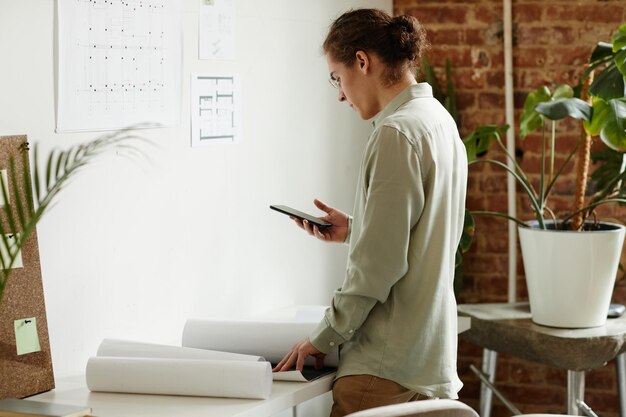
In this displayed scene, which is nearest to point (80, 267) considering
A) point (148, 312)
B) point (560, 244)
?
point (148, 312)

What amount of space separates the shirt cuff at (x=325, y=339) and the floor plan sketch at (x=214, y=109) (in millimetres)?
822

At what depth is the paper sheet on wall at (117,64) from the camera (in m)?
2.39

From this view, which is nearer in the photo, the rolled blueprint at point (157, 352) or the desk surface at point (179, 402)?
the desk surface at point (179, 402)

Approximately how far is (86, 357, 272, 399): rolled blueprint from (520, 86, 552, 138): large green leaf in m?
1.65

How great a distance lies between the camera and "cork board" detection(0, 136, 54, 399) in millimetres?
2166

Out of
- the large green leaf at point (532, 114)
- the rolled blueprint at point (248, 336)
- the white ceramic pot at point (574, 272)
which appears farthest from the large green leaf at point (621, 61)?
the rolled blueprint at point (248, 336)

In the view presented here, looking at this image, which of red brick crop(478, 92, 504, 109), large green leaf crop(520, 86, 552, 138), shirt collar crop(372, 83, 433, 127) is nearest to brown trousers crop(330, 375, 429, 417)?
shirt collar crop(372, 83, 433, 127)

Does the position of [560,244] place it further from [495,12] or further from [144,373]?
[144,373]

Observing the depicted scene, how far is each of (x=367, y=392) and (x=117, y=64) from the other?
1038 millimetres

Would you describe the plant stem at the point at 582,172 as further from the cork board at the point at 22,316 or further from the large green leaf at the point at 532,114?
the cork board at the point at 22,316

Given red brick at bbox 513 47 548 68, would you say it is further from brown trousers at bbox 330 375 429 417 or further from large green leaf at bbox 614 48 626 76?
brown trousers at bbox 330 375 429 417

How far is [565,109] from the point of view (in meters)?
3.23

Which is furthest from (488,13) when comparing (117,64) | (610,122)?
(117,64)

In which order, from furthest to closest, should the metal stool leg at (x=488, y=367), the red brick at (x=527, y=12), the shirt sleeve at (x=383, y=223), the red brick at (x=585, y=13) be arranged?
the red brick at (x=527, y=12)
the red brick at (x=585, y=13)
the metal stool leg at (x=488, y=367)
the shirt sleeve at (x=383, y=223)
